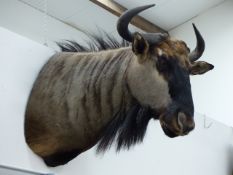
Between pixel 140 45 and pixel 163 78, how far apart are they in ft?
0.39

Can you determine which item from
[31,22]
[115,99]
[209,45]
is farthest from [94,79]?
[209,45]

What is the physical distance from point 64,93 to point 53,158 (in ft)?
0.73

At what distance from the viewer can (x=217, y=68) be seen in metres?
3.25

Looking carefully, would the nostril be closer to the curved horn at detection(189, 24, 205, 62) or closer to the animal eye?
the animal eye

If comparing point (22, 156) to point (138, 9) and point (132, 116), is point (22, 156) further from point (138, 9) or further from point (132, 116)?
point (138, 9)

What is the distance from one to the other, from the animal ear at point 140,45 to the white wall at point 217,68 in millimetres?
1708

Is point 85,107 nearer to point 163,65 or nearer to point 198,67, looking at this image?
point 163,65

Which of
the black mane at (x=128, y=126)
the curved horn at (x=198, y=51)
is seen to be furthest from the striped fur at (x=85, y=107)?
the curved horn at (x=198, y=51)

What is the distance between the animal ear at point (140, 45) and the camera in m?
1.42

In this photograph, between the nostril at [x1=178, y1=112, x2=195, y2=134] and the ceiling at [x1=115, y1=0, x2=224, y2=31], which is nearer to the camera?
the nostril at [x1=178, y1=112, x2=195, y2=134]

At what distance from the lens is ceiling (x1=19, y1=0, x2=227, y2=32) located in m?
3.23

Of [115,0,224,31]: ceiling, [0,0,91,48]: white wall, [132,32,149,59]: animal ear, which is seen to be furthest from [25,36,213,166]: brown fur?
[115,0,224,31]: ceiling

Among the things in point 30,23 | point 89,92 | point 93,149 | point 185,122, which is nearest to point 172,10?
point 30,23

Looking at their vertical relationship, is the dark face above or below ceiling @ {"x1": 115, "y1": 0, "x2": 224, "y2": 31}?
above
